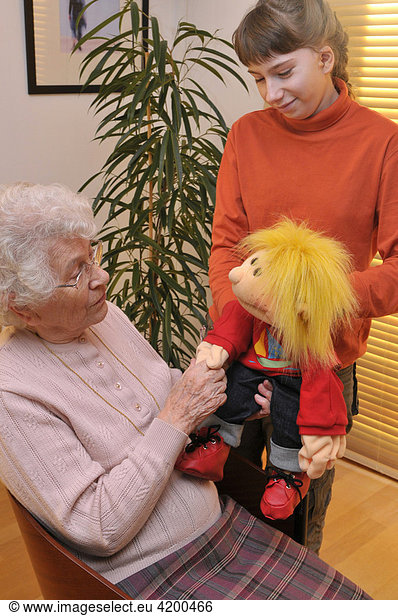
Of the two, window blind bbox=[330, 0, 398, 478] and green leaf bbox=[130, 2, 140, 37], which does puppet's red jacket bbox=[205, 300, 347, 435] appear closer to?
green leaf bbox=[130, 2, 140, 37]

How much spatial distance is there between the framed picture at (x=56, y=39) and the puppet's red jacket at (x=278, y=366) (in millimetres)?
2043

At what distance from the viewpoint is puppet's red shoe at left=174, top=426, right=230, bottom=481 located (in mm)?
1517

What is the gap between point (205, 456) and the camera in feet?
4.98

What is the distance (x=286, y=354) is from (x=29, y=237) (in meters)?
0.61

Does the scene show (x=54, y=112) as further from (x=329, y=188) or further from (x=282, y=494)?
(x=282, y=494)

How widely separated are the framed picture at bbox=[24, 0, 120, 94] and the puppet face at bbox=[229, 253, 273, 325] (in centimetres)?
207

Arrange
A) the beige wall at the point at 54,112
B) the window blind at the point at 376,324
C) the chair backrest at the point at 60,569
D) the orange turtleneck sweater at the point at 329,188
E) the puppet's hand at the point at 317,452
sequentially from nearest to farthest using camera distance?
the chair backrest at the point at 60,569, the puppet's hand at the point at 317,452, the orange turtleneck sweater at the point at 329,188, the window blind at the point at 376,324, the beige wall at the point at 54,112

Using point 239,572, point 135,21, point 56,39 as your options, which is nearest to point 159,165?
point 135,21

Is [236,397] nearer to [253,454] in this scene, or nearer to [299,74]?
[253,454]

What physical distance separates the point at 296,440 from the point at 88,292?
0.59 metres

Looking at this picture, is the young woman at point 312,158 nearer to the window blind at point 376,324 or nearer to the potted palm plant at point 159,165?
the potted palm plant at point 159,165

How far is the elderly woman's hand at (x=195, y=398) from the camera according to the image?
1.48m

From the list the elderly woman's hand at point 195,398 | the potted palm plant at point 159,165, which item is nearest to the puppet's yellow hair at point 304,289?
the elderly woman's hand at point 195,398

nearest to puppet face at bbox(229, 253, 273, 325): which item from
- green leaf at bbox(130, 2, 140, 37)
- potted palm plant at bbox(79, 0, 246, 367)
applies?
potted palm plant at bbox(79, 0, 246, 367)
